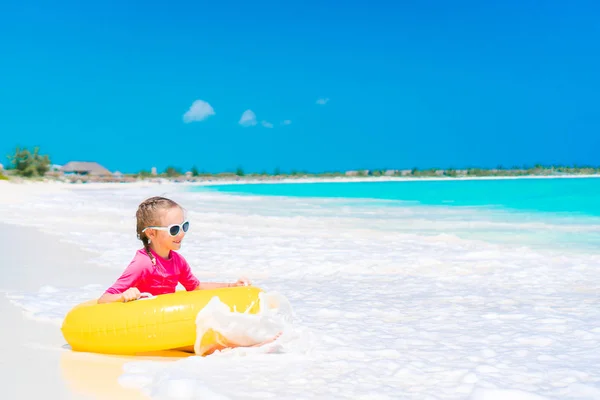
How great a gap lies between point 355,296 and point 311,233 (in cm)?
613

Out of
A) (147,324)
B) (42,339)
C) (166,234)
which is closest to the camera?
(147,324)

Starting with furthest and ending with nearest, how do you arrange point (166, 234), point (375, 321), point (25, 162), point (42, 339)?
point (25, 162), point (375, 321), point (42, 339), point (166, 234)

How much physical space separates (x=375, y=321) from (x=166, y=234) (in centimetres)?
177

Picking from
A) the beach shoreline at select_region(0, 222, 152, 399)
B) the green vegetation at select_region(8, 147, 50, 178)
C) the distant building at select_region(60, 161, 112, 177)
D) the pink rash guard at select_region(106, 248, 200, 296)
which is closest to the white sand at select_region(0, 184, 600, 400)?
the beach shoreline at select_region(0, 222, 152, 399)

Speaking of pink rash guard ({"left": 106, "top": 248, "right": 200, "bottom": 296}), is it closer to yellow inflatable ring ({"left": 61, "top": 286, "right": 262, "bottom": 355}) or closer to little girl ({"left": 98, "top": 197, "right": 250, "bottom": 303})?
little girl ({"left": 98, "top": 197, "right": 250, "bottom": 303})

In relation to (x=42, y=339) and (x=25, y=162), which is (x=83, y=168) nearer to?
(x=25, y=162)

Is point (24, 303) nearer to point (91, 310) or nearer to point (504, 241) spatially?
point (91, 310)

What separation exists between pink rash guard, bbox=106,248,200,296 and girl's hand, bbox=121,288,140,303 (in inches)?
4.7

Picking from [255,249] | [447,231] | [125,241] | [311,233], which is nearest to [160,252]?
[255,249]

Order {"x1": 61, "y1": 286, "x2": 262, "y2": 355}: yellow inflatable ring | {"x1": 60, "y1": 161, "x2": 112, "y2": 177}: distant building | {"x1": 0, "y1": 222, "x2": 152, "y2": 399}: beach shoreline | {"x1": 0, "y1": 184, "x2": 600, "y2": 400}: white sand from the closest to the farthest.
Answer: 1. {"x1": 0, "y1": 222, "x2": 152, "y2": 399}: beach shoreline
2. {"x1": 0, "y1": 184, "x2": 600, "y2": 400}: white sand
3. {"x1": 61, "y1": 286, "x2": 262, "y2": 355}: yellow inflatable ring
4. {"x1": 60, "y1": 161, "x2": 112, "y2": 177}: distant building

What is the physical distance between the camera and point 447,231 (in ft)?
42.0

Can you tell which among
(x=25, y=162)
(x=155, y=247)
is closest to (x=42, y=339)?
(x=155, y=247)

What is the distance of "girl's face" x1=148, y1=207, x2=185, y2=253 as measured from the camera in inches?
154

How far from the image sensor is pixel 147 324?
362 centimetres
